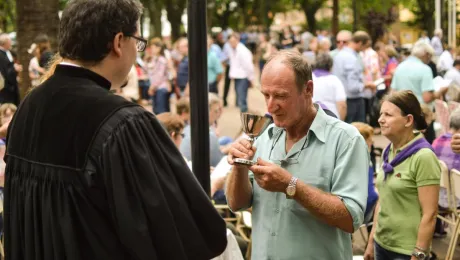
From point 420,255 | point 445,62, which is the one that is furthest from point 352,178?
point 445,62

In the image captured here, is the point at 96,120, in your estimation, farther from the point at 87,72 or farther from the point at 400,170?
the point at 400,170

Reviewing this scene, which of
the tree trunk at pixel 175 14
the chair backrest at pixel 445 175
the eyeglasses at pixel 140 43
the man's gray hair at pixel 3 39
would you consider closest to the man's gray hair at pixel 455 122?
the chair backrest at pixel 445 175

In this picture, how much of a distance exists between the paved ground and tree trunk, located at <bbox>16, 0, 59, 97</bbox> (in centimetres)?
282

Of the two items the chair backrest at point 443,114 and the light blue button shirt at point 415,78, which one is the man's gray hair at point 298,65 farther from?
the light blue button shirt at point 415,78

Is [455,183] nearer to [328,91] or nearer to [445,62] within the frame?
[328,91]

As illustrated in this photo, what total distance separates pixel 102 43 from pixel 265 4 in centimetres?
5581

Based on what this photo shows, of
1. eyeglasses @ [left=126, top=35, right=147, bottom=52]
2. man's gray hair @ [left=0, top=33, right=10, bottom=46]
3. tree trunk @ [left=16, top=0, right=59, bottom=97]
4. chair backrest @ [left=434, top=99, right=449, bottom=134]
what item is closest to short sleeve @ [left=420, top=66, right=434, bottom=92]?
chair backrest @ [left=434, top=99, right=449, bottom=134]

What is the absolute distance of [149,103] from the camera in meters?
20.0

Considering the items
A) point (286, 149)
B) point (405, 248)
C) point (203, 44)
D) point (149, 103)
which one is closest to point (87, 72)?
point (286, 149)

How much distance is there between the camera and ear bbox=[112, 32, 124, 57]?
251 centimetres

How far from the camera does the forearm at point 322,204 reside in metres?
3.16

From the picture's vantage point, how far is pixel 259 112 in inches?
364

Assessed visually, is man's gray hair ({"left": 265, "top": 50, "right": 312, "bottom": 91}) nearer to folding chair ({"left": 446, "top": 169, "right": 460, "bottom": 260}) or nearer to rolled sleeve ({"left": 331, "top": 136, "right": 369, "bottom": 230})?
rolled sleeve ({"left": 331, "top": 136, "right": 369, "bottom": 230})

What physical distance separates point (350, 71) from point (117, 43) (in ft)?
34.5
